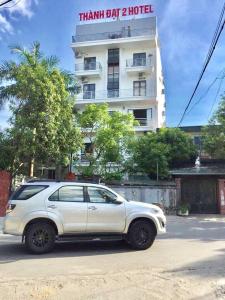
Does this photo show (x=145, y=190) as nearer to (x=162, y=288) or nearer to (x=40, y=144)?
(x=40, y=144)

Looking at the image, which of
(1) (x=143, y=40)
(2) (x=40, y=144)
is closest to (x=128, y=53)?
(1) (x=143, y=40)

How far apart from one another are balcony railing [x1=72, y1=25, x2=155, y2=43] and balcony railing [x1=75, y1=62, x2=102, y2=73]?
8.93 ft

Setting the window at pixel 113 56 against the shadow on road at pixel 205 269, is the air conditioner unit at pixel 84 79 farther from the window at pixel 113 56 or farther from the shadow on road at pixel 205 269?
the shadow on road at pixel 205 269

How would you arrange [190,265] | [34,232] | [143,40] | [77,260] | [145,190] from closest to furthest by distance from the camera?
[190,265] → [77,260] → [34,232] → [145,190] → [143,40]

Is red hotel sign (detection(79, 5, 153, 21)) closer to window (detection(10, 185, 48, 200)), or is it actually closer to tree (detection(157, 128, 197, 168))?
tree (detection(157, 128, 197, 168))

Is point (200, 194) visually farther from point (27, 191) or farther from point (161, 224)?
point (27, 191)

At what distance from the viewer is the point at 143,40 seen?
39.4m

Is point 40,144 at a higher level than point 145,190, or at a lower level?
higher

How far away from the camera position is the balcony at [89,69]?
3994 centimetres

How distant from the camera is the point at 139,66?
39.3m

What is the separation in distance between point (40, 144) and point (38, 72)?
397 cm

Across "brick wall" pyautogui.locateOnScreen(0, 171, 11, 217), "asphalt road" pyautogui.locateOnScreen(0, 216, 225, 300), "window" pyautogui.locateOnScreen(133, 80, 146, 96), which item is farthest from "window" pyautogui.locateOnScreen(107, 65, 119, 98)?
"asphalt road" pyautogui.locateOnScreen(0, 216, 225, 300)

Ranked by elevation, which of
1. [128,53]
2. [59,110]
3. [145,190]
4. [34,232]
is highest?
[128,53]

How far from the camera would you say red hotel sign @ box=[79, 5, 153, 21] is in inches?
1618
